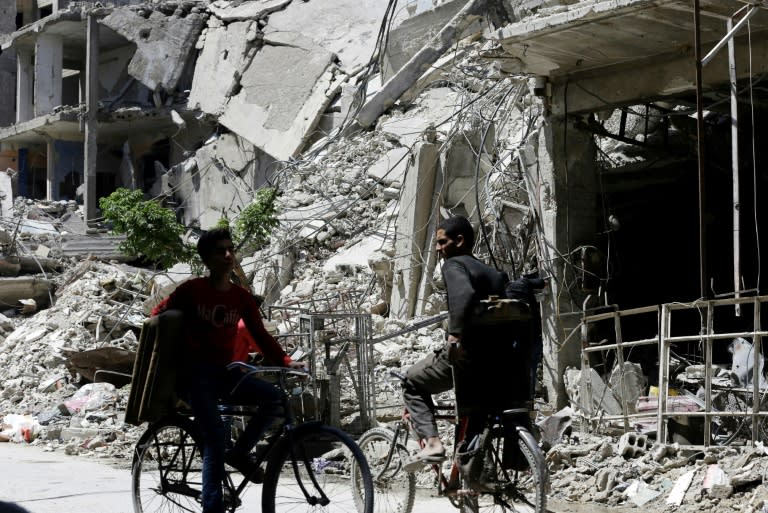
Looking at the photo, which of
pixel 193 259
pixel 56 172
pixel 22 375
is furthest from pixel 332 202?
pixel 56 172

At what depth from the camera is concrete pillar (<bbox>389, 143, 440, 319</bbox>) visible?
13797mm

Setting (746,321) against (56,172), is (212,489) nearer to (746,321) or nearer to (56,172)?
(746,321)

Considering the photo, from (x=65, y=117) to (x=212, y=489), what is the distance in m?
30.2

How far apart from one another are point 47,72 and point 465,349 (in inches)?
1279

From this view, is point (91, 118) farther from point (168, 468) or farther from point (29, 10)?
point (168, 468)

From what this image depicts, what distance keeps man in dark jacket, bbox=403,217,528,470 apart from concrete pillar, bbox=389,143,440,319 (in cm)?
802

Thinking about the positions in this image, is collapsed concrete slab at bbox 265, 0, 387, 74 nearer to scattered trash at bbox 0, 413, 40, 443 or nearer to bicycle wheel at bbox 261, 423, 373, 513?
scattered trash at bbox 0, 413, 40, 443

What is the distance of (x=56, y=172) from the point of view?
120 feet

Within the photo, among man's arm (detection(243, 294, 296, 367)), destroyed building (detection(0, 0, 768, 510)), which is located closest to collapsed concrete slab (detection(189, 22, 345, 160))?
destroyed building (detection(0, 0, 768, 510))

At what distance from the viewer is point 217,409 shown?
221 inches

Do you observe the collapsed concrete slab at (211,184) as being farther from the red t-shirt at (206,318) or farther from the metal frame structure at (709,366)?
the red t-shirt at (206,318)

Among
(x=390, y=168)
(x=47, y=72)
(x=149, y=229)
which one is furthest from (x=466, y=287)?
(x=47, y=72)

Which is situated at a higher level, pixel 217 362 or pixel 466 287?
pixel 466 287

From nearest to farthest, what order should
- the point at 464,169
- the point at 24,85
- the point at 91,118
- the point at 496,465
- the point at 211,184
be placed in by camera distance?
1. the point at 496,465
2. the point at 464,169
3. the point at 211,184
4. the point at 91,118
5. the point at 24,85
